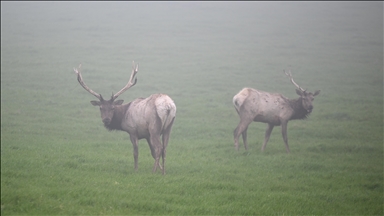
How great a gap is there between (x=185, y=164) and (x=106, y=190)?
3.56 meters

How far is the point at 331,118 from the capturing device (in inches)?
823

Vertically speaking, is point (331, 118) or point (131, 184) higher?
point (131, 184)

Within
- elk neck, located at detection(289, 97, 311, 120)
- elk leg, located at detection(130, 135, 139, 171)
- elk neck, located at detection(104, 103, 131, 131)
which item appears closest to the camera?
elk leg, located at detection(130, 135, 139, 171)

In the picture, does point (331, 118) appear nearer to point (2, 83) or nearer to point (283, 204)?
point (283, 204)

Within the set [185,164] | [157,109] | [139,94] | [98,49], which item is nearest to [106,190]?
[157,109]

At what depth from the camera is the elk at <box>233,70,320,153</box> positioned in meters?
16.1

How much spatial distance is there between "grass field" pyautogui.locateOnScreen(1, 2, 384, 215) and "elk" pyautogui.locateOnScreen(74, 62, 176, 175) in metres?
0.78

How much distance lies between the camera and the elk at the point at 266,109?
16062 millimetres

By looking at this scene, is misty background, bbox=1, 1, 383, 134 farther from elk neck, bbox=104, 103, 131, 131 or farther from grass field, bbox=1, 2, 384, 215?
elk neck, bbox=104, 103, 131, 131

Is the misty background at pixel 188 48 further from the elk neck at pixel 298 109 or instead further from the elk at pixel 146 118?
the elk at pixel 146 118

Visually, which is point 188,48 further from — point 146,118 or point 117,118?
point 146,118

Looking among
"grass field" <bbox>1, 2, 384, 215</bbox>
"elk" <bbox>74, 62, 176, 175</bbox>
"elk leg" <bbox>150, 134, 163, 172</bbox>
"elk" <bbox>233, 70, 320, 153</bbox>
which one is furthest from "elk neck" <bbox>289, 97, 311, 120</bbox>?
"elk leg" <bbox>150, 134, 163, 172</bbox>

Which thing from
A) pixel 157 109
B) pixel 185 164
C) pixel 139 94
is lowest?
pixel 139 94

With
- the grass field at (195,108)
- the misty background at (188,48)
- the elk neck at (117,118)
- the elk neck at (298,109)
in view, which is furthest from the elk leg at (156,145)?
the misty background at (188,48)
